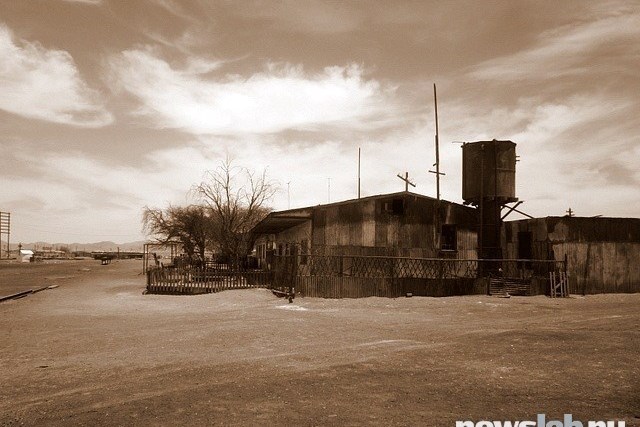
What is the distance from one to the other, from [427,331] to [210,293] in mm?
12618

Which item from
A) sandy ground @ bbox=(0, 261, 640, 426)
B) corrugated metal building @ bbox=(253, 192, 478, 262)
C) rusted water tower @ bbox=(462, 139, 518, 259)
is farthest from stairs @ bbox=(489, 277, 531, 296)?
sandy ground @ bbox=(0, 261, 640, 426)

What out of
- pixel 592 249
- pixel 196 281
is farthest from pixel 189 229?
pixel 592 249

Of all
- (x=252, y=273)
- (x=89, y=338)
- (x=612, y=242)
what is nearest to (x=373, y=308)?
(x=252, y=273)

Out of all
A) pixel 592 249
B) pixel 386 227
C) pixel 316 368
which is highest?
pixel 386 227

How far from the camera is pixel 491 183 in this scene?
26.5 m

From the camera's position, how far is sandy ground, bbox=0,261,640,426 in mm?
5688

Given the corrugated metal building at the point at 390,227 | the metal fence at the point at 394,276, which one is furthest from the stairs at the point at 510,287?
the corrugated metal building at the point at 390,227

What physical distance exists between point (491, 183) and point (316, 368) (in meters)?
21.8

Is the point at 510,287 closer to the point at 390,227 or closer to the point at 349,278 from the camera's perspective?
the point at 390,227

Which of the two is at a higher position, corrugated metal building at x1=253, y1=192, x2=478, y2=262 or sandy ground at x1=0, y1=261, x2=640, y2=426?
corrugated metal building at x1=253, y1=192, x2=478, y2=262

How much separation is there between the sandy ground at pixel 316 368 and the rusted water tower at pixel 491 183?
37.1ft

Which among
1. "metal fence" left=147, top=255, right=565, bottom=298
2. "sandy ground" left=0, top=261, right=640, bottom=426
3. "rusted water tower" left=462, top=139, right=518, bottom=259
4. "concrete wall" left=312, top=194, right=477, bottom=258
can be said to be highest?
"rusted water tower" left=462, top=139, right=518, bottom=259

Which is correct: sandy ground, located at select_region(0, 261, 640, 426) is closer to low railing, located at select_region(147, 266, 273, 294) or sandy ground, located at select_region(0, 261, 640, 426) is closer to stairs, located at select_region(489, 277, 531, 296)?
low railing, located at select_region(147, 266, 273, 294)

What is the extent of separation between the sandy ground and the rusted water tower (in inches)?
445
